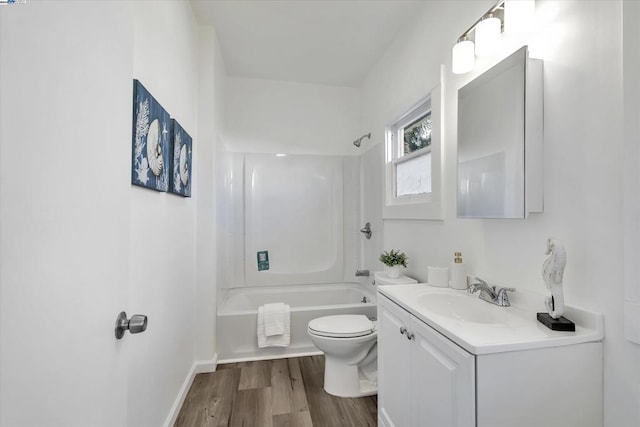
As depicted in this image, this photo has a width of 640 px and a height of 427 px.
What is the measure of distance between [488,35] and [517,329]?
1231 millimetres

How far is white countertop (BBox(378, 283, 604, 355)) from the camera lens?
0.94 metres

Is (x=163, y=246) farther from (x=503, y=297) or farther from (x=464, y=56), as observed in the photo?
(x=464, y=56)

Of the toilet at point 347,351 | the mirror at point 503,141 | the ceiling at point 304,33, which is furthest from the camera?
the ceiling at point 304,33

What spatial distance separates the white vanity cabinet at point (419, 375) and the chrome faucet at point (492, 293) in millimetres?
358

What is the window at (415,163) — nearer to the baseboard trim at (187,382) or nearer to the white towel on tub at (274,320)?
the white towel on tub at (274,320)

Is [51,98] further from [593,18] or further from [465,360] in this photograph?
[593,18]

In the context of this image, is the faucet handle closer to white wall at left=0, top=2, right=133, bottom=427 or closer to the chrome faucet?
the chrome faucet

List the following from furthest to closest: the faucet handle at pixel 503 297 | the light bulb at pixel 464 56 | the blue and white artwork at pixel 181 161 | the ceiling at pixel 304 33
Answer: the ceiling at pixel 304 33 → the blue and white artwork at pixel 181 161 → the light bulb at pixel 464 56 → the faucet handle at pixel 503 297

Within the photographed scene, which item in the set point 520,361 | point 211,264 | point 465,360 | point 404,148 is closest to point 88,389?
point 465,360


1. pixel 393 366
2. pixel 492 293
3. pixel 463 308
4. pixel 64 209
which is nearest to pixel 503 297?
pixel 492 293

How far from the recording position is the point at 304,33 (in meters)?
2.48

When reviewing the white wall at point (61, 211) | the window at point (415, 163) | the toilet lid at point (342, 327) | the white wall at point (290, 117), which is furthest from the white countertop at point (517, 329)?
the white wall at point (290, 117)

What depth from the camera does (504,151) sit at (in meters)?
1.27

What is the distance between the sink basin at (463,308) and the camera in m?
1.29
